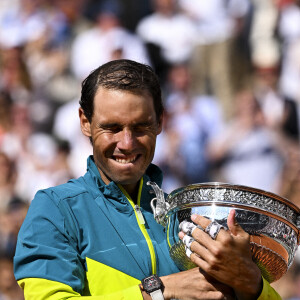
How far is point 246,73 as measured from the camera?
6.47 m

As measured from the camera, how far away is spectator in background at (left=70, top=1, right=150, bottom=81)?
684 cm

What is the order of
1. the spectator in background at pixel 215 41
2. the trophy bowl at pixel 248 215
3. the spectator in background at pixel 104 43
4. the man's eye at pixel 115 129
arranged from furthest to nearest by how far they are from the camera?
the spectator in background at pixel 104 43, the spectator in background at pixel 215 41, the man's eye at pixel 115 129, the trophy bowl at pixel 248 215

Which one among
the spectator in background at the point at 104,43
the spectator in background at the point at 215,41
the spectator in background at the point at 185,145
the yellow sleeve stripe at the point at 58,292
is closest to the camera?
the yellow sleeve stripe at the point at 58,292

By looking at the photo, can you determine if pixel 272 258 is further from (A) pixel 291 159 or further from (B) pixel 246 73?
Result: (B) pixel 246 73

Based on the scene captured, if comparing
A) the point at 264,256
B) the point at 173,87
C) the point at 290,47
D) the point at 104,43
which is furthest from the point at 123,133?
the point at 104,43

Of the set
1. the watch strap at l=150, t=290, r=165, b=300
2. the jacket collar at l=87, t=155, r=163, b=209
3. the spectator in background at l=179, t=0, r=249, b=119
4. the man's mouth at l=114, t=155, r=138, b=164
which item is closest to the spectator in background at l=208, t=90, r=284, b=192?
the spectator in background at l=179, t=0, r=249, b=119

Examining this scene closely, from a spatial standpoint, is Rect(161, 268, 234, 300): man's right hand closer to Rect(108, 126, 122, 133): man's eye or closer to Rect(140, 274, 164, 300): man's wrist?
Rect(140, 274, 164, 300): man's wrist

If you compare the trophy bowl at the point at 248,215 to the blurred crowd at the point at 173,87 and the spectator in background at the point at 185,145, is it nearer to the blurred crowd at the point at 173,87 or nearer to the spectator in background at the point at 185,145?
the blurred crowd at the point at 173,87

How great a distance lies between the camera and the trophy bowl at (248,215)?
73.4 inches

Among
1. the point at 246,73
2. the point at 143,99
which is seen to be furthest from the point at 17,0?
the point at 143,99

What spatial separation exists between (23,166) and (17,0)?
6.63ft

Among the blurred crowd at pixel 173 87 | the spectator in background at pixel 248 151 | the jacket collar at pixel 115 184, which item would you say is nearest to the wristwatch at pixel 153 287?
the jacket collar at pixel 115 184

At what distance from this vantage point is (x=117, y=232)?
195cm

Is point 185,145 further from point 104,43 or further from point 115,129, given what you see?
point 115,129
